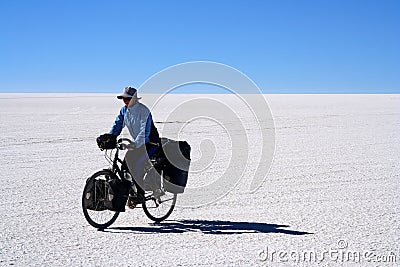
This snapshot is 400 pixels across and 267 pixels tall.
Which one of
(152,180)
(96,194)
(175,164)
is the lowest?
(96,194)

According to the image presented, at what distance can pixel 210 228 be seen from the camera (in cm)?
704

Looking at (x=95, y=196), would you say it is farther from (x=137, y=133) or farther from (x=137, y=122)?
(x=137, y=122)

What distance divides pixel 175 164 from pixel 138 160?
51cm

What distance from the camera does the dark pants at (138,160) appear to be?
693 cm

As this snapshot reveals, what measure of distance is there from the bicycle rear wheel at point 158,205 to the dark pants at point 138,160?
302 millimetres

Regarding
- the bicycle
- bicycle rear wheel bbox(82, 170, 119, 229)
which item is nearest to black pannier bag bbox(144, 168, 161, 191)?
the bicycle

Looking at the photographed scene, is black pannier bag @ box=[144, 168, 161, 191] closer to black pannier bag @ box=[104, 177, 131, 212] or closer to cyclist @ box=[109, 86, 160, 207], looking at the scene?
cyclist @ box=[109, 86, 160, 207]

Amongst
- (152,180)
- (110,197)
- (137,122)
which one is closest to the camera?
(110,197)

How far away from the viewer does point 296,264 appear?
553 centimetres

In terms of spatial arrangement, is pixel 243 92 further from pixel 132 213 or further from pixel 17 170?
pixel 17 170

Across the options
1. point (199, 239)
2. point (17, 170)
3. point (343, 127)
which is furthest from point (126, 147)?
point (343, 127)

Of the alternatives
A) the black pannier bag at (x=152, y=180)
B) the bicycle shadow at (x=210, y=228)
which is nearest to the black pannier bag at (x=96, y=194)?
the bicycle shadow at (x=210, y=228)

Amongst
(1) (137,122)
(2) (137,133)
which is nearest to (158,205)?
(2) (137,133)

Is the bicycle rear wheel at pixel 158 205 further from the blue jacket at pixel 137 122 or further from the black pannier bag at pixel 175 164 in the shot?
the blue jacket at pixel 137 122
